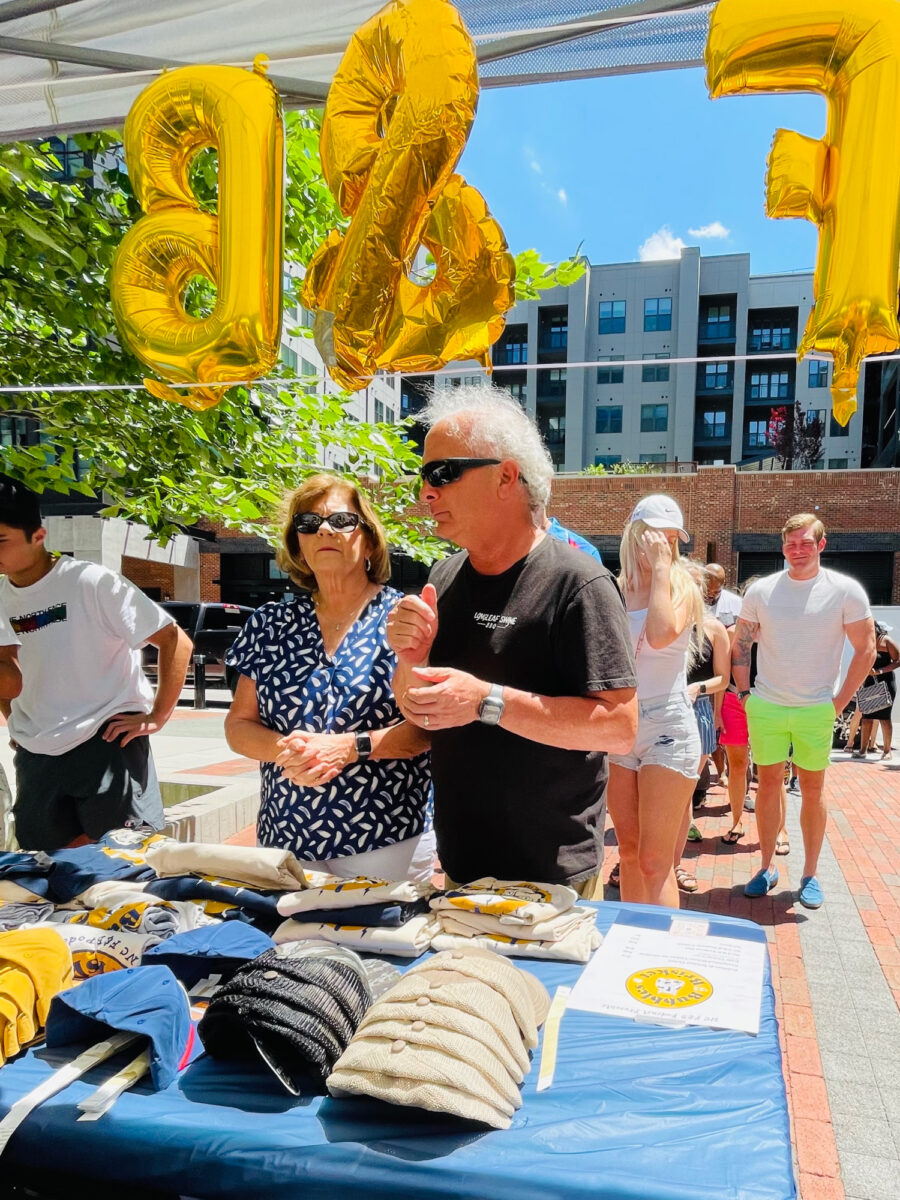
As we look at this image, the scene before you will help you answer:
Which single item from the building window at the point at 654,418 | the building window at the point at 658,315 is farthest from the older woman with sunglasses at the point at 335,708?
the building window at the point at 658,315

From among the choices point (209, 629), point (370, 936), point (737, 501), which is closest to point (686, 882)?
point (370, 936)

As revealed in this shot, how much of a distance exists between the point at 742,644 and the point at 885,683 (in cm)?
526

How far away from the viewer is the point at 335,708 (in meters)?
2.18

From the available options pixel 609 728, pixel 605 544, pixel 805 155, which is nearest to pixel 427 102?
pixel 805 155

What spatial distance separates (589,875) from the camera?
2049 mm

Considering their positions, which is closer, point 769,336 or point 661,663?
point 661,663

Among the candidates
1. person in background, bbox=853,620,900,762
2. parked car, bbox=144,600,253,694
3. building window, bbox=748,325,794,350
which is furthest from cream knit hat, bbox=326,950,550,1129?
building window, bbox=748,325,794,350

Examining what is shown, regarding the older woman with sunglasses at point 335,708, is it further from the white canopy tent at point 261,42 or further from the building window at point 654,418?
the building window at point 654,418

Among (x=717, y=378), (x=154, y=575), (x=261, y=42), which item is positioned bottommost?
(x=154, y=575)

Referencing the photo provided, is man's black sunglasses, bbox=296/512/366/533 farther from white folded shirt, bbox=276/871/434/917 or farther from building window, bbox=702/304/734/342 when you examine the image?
building window, bbox=702/304/734/342

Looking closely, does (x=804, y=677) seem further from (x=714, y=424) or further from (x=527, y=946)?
(x=714, y=424)

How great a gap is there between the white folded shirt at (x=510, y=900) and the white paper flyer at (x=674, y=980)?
122 mm

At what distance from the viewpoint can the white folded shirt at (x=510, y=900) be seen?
5.24 feet

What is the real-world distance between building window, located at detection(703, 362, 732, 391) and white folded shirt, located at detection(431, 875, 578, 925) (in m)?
52.8
